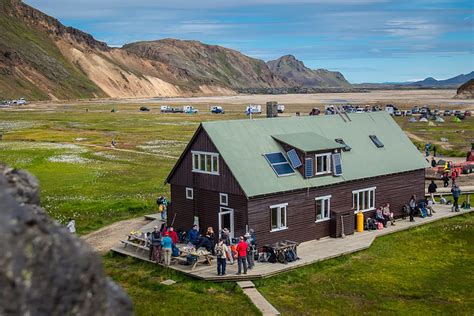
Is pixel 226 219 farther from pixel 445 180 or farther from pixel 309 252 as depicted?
pixel 445 180

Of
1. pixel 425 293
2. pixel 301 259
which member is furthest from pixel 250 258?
pixel 425 293

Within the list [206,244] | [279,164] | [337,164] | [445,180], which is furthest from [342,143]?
[445,180]

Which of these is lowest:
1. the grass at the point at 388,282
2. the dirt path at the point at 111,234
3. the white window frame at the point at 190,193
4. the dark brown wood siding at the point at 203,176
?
the grass at the point at 388,282

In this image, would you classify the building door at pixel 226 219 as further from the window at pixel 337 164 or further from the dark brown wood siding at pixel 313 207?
the window at pixel 337 164

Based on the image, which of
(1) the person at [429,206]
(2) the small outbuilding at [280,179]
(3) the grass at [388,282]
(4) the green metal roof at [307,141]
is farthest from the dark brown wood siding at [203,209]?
(1) the person at [429,206]

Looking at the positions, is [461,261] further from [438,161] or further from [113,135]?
[113,135]

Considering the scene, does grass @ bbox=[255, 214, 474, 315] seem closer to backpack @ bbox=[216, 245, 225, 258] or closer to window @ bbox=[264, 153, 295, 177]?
backpack @ bbox=[216, 245, 225, 258]

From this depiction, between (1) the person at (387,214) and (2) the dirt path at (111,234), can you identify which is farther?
(1) the person at (387,214)
